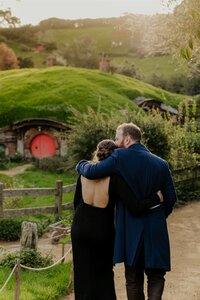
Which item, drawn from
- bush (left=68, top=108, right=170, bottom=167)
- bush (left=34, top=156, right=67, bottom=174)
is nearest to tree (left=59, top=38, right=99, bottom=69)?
bush (left=34, top=156, right=67, bottom=174)

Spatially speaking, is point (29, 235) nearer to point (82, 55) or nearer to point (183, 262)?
point (183, 262)

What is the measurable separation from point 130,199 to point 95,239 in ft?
2.12

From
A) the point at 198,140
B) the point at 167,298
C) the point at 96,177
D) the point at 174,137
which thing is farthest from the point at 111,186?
the point at 198,140

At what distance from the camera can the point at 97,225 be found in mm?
5004

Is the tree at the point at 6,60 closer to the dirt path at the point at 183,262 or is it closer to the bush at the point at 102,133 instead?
the bush at the point at 102,133

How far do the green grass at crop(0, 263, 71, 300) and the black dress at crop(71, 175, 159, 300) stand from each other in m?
1.77

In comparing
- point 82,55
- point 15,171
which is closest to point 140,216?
point 15,171

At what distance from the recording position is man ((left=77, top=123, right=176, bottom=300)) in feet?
15.6

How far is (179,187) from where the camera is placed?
1836cm

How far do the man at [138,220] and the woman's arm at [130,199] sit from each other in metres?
0.05

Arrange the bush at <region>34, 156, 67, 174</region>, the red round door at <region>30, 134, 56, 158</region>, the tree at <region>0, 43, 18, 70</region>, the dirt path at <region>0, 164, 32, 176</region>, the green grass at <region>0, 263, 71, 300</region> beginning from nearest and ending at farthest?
the green grass at <region>0, 263, 71, 300</region> → the dirt path at <region>0, 164, 32, 176</region> → the bush at <region>34, 156, 67, 174</region> → the red round door at <region>30, 134, 56, 158</region> → the tree at <region>0, 43, 18, 70</region>

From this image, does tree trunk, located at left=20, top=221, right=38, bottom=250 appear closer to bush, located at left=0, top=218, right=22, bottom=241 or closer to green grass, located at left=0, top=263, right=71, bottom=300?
green grass, located at left=0, top=263, right=71, bottom=300

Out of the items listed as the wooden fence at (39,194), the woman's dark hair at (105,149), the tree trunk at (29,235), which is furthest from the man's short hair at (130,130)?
the wooden fence at (39,194)

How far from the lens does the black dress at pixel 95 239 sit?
15.7 feet
